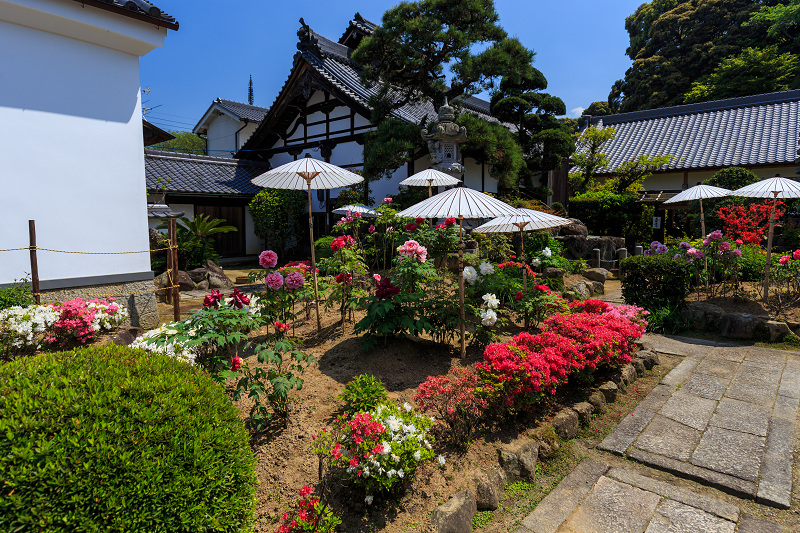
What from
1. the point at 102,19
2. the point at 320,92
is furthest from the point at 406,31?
the point at 102,19

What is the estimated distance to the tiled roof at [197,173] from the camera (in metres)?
14.3

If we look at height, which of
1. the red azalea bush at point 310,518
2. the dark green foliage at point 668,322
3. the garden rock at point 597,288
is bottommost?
the red azalea bush at point 310,518

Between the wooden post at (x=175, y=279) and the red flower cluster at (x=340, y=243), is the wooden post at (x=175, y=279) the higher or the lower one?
the lower one

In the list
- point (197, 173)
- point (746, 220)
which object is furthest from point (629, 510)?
point (197, 173)

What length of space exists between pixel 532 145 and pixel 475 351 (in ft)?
40.7

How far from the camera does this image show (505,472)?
3330 mm

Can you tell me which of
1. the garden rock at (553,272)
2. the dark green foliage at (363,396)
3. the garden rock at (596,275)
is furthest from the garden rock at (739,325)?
the dark green foliage at (363,396)

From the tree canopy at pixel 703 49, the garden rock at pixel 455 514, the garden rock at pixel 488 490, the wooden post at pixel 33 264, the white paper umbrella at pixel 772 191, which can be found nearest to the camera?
the garden rock at pixel 455 514

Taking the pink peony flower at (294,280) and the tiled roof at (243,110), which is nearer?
the pink peony flower at (294,280)

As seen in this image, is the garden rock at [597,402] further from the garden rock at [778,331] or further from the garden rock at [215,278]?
the garden rock at [215,278]

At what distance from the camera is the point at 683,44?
89.2 ft

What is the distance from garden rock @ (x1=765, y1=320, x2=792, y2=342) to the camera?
22.0 ft

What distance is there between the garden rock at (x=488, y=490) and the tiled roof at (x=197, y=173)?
1360 centimetres

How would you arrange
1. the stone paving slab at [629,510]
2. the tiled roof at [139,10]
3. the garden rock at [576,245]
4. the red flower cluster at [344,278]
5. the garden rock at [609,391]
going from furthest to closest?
the garden rock at [576,245] → the tiled roof at [139,10] → the red flower cluster at [344,278] → the garden rock at [609,391] → the stone paving slab at [629,510]
